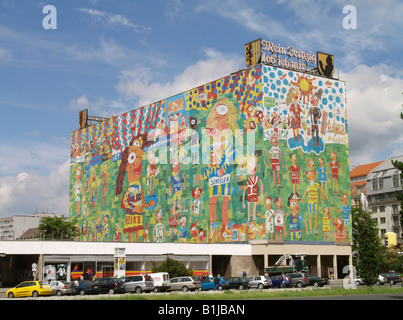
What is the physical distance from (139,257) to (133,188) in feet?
109

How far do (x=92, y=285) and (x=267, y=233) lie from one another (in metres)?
35.0

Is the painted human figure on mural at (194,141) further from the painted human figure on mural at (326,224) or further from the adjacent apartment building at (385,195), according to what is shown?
the adjacent apartment building at (385,195)

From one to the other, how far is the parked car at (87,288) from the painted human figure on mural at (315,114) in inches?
1894

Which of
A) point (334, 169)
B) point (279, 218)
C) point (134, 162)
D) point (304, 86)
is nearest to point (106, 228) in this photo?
point (134, 162)

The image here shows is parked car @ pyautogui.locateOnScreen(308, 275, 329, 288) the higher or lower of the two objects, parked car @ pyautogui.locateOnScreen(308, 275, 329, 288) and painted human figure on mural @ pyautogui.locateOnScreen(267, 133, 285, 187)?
the lower

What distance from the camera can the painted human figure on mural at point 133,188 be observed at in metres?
109

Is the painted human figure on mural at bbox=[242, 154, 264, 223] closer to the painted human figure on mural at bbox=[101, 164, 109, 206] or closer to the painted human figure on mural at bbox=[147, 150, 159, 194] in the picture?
the painted human figure on mural at bbox=[147, 150, 159, 194]

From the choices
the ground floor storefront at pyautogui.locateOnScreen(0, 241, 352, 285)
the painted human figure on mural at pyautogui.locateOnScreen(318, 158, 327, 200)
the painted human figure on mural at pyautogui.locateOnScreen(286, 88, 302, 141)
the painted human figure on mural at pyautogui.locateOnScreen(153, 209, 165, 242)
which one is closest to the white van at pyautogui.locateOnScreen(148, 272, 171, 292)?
the ground floor storefront at pyautogui.locateOnScreen(0, 241, 352, 285)

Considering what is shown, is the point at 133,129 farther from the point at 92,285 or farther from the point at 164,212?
the point at 92,285

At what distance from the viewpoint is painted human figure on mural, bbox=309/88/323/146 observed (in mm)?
92438

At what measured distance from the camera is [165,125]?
105000 mm

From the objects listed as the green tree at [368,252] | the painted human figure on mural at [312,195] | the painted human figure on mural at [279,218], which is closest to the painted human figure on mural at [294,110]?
the painted human figure on mural at [312,195]

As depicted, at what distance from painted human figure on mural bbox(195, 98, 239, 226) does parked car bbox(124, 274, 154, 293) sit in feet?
110
